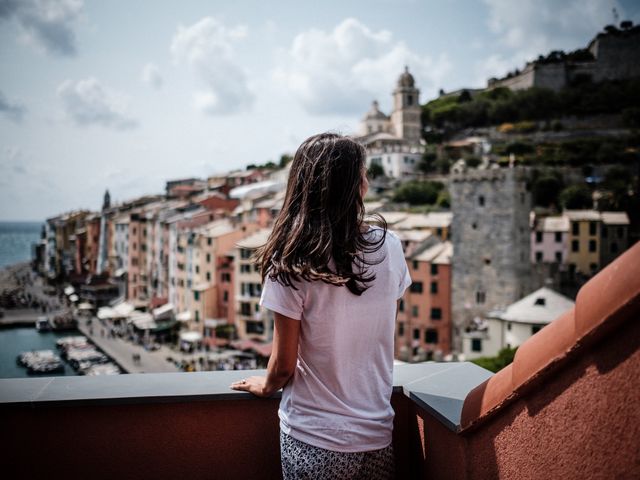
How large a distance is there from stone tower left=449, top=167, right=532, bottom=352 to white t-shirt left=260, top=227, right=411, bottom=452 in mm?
28605

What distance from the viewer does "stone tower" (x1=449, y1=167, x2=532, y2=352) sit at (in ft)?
95.0

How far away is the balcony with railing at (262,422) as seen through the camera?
1558 millimetres

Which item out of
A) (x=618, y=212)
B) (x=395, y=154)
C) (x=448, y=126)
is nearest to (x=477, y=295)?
(x=618, y=212)

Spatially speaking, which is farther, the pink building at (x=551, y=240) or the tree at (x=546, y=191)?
the tree at (x=546, y=191)

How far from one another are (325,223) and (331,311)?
30 cm

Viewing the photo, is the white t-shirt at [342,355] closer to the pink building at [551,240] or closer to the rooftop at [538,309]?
the rooftop at [538,309]

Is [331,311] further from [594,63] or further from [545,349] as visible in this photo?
[594,63]

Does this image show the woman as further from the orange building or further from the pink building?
the pink building

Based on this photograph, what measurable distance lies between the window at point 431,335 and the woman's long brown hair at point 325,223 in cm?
2979

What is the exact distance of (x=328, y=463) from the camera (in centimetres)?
189

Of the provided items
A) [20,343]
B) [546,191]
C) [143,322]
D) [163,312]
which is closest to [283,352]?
[143,322]

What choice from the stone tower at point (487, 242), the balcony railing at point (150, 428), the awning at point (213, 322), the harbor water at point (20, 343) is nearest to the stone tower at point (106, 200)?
the harbor water at point (20, 343)

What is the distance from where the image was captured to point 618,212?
38.8 meters

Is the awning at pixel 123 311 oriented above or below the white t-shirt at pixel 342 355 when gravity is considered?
below
